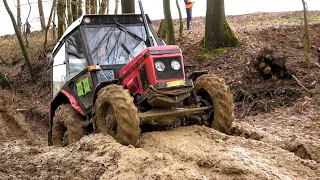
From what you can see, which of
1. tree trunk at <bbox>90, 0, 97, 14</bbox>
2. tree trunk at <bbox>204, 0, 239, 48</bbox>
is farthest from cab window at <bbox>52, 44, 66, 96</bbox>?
tree trunk at <bbox>90, 0, 97, 14</bbox>

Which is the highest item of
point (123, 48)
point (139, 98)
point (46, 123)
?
point (123, 48)

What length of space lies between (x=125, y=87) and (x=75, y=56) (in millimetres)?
1336

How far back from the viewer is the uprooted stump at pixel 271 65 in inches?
405

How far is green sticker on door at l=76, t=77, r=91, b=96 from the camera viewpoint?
23.7ft

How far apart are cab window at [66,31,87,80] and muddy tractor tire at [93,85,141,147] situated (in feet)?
4.22

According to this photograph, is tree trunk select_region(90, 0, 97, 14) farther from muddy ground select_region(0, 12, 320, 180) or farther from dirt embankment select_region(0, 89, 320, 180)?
dirt embankment select_region(0, 89, 320, 180)

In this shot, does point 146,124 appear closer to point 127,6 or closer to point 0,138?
point 0,138

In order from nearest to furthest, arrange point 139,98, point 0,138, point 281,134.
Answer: point 139,98 < point 281,134 < point 0,138

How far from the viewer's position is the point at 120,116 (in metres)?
5.75

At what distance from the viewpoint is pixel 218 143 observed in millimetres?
5742

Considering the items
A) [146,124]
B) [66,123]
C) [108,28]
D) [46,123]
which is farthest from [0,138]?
[146,124]

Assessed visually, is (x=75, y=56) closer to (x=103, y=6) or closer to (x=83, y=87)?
(x=83, y=87)

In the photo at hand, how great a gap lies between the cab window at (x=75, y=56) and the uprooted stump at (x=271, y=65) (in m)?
4.56

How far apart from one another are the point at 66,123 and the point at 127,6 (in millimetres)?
6388
